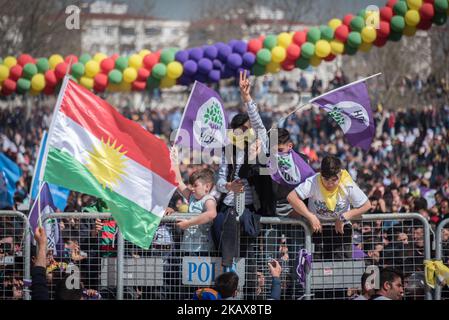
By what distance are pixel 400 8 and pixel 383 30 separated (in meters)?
0.66

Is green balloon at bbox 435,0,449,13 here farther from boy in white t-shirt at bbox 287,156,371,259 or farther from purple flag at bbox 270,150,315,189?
boy in white t-shirt at bbox 287,156,371,259

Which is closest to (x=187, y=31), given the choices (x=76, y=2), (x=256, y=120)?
(x=76, y=2)

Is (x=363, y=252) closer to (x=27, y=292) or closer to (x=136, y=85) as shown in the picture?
(x=27, y=292)

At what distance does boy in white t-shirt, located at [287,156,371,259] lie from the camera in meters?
8.97

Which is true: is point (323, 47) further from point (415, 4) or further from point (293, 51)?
point (415, 4)

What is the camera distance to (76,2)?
19.6 meters

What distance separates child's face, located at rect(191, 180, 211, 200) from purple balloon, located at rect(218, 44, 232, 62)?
362 inches

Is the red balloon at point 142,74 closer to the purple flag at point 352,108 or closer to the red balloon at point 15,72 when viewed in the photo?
the red balloon at point 15,72

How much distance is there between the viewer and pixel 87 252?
9328mm

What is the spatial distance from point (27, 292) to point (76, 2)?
11419 millimetres

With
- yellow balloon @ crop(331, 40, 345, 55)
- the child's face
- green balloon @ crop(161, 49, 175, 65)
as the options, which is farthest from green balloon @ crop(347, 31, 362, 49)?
the child's face

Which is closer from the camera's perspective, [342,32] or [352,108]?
[352,108]

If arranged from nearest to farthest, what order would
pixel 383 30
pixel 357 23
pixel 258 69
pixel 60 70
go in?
1. pixel 383 30
2. pixel 357 23
3. pixel 258 69
4. pixel 60 70

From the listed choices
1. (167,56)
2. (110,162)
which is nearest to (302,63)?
(167,56)
